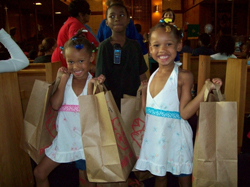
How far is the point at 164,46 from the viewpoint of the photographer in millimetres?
1288

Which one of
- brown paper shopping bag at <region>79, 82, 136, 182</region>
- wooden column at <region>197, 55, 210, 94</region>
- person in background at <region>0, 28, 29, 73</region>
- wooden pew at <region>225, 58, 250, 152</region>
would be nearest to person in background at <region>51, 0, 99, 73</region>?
person in background at <region>0, 28, 29, 73</region>

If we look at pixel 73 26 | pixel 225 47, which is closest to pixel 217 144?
pixel 73 26

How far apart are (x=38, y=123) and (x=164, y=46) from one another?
0.80m

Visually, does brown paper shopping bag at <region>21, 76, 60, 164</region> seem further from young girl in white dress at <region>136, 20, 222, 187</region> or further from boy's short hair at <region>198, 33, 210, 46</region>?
boy's short hair at <region>198, 33, 210, 46</region>

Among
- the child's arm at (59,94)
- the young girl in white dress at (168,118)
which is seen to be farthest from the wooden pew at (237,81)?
the child's arm at (59,94)

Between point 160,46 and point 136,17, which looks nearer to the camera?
point 160,46

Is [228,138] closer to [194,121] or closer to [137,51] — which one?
[137,51]

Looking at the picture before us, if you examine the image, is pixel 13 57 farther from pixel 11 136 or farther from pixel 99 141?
pixel 99 141

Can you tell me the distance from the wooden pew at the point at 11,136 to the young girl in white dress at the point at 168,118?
75cm

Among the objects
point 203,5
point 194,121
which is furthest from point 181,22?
point 194,121

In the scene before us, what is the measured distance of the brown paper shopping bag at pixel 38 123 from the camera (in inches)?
52.4

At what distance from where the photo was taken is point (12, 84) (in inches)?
57.8

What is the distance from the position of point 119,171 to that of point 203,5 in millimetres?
10508

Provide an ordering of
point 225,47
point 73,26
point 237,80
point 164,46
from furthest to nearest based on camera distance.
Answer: point 225,47
point 73,26
point 237,80
point 164,46
